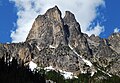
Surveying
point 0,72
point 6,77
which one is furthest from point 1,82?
point 0,72

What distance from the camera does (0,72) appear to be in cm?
19775

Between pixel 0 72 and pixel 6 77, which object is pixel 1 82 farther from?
pixel 0 72

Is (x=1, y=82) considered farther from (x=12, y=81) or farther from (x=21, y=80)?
(x=21, y=80)

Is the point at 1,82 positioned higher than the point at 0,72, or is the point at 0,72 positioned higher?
the point at 0,72

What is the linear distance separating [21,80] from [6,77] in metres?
15.4

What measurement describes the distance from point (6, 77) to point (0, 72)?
1299cm

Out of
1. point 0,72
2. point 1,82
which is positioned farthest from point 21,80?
point 1,82

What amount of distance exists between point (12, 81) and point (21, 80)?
13.7 metres

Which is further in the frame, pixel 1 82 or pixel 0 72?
pixel 0 72

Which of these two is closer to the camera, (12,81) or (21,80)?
(12,81)

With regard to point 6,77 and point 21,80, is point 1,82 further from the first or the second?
point 21,80

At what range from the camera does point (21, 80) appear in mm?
199750

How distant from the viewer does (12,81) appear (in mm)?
186375

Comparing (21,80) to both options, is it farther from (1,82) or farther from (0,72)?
(1,82)
